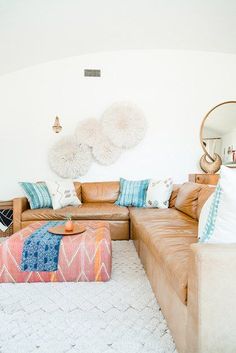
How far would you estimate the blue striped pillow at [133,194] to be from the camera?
134 inches

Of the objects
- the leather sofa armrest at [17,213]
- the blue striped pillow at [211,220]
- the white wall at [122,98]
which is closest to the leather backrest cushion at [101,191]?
the white wall at [122,98]

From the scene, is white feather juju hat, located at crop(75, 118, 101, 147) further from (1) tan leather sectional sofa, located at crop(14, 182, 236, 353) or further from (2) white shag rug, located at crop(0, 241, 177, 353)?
(2) white shag rug, located at crop(0, 241, 177, 353)

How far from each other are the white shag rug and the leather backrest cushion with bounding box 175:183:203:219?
0.92 metres

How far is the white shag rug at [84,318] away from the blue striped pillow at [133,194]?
4.52 ft

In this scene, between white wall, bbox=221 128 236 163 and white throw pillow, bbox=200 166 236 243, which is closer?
white throw pillow, bbox=200 166 236 243

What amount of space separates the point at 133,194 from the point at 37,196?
4.37ft

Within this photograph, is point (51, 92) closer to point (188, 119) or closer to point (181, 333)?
point (188, 119)

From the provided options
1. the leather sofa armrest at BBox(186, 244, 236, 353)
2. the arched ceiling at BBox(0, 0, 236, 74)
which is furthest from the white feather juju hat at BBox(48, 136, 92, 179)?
the leather sofa armrest at BBox(186, 244, 236, 353)

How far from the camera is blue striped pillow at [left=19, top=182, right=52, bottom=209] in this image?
332 cm

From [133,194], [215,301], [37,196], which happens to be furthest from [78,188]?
[215,301]

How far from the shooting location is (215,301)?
1.00m

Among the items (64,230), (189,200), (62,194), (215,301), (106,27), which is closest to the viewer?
(215,301)

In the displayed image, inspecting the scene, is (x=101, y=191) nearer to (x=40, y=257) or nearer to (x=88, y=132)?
(x=88, y=132)

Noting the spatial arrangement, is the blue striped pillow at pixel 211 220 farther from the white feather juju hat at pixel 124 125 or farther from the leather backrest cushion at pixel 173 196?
the white feather juju hat at pixel 124 125
